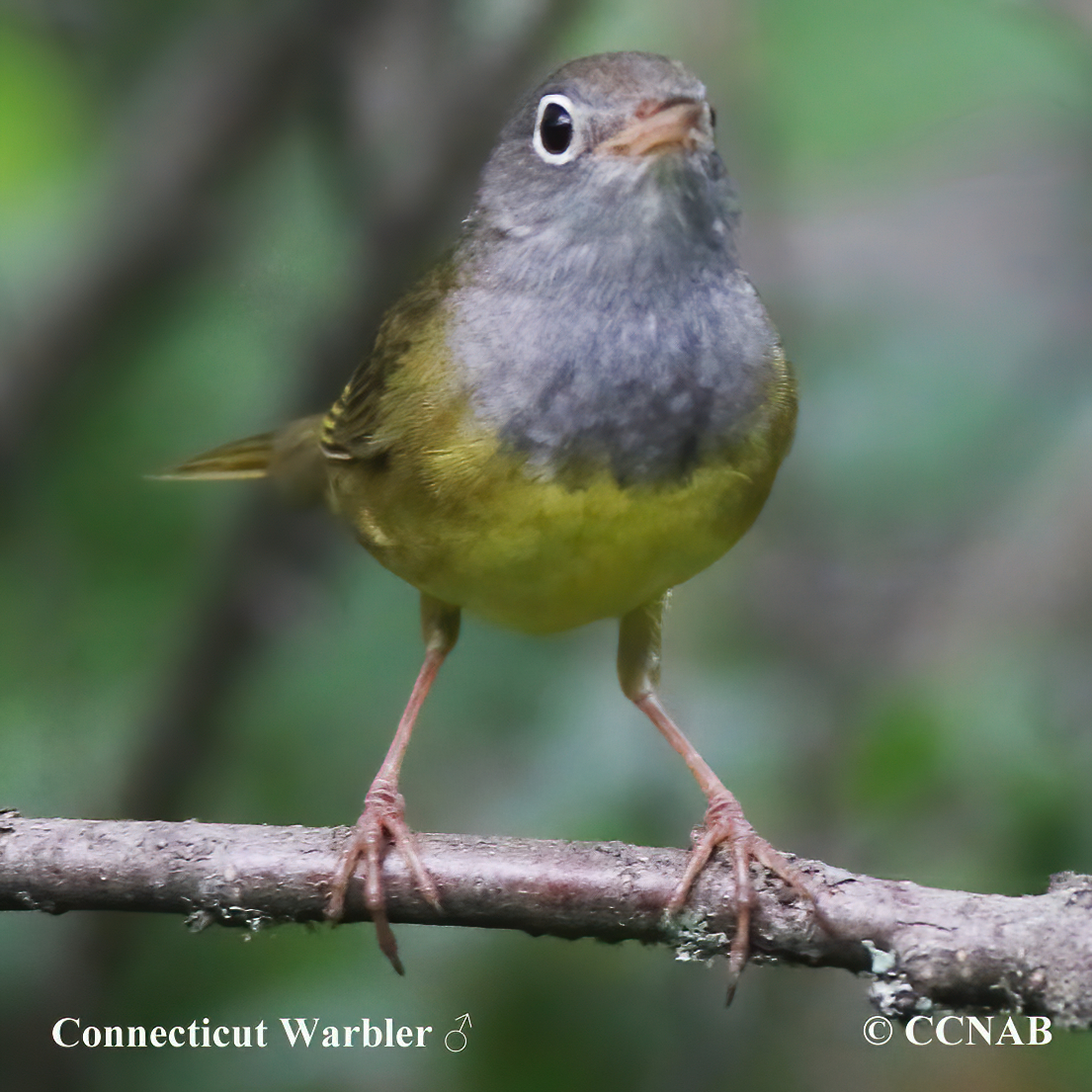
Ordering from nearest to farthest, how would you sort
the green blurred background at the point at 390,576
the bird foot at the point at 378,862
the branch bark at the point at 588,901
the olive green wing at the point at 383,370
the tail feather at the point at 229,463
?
1. the branch bark at the point at 588,901
2. the bird foot at the point at 378,862
3. the olive green wing at the point at 383,370
4. the green blurred background at the point at 390,576
5. the tail feather at the point at 229,463

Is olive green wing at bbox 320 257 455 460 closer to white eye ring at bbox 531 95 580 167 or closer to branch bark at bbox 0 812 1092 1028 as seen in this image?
white eye ring at bbox 531 95 580 167

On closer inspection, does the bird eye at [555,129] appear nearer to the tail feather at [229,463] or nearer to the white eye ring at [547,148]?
the white eye ring at [547,148]

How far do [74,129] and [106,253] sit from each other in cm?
42

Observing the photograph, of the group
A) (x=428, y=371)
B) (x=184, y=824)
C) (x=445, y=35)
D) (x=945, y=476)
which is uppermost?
(x=445, y=35)

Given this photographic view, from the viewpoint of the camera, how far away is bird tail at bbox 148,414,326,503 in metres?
4.29

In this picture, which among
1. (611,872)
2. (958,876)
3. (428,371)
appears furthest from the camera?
(958,876)

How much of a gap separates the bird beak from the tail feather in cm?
181

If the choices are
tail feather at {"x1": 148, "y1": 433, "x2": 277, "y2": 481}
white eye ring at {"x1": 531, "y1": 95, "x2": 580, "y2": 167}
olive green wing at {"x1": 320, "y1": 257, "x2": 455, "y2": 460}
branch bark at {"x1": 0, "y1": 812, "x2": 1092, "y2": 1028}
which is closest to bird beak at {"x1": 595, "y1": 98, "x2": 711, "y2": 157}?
white eye ring at {"x1": 531, "y1": 95, "x2": 580, "y2": 167}

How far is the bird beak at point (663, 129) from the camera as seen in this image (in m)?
2.87

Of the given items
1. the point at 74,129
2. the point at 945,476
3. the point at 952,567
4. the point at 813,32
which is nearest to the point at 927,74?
the point at 813,32

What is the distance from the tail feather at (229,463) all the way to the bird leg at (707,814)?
1.21 m

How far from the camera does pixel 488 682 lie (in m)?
4.52

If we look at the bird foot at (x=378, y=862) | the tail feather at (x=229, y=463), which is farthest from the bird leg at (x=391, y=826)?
the tail feather at (x=229, y=463)

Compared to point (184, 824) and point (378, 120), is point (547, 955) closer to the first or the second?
point (184, 824)
